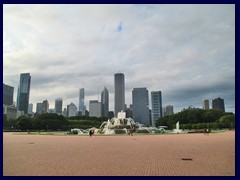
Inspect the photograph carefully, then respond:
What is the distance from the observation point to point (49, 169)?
11.0 m

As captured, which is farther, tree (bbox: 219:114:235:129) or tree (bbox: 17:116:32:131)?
tree (bbox: 17:116:32:131)

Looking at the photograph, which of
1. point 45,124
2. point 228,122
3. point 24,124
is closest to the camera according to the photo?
point 228,122

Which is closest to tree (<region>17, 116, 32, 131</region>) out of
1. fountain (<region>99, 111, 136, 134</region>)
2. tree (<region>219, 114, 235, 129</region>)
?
fountain (<region>99, 111, 136, 134</region>)

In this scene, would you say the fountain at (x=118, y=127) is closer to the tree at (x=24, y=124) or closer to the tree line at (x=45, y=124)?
the tree line at (x=45, y=124)

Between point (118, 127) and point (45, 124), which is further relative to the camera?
point (45, 124)

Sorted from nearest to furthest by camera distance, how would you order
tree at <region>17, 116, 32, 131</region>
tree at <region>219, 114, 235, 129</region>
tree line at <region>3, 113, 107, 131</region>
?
1. tree at <region>219, 114, 235, 129</region>
2. tree at <region>17, 116, 32, 131</region>
3. tree line at <region>3, 113, 107, 131</region>

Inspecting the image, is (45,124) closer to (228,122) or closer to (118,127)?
(118,127)

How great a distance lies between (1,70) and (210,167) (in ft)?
34.2

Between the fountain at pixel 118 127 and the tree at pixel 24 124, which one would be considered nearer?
the fountain at pixel 118 127

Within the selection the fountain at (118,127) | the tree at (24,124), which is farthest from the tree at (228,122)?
the tree at (24,124)

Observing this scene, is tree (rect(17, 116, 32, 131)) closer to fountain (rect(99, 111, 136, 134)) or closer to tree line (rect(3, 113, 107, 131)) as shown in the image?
tree line (rect(3, 113, 107, 131))

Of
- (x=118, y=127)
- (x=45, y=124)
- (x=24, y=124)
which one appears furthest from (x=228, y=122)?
(x=24, y=124)

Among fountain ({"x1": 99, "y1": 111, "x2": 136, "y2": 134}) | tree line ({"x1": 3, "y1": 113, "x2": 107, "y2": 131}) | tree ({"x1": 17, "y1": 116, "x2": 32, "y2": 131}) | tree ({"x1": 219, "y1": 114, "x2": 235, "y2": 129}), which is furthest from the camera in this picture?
tree line ({"x1": 3, "y1": 113, "x2": 107, "y2": 131})
